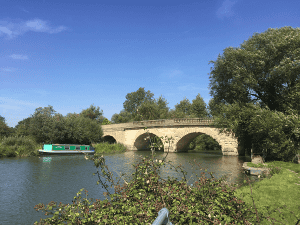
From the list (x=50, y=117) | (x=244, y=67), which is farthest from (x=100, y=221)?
(x=50, y=117)

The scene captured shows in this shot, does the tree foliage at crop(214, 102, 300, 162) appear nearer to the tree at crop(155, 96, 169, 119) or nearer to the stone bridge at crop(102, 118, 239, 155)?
the stone bridge at crop(102, 118, 239, 155)

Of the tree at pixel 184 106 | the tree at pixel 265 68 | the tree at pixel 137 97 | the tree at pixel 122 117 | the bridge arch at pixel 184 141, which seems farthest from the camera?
the tree at pixel 137 97

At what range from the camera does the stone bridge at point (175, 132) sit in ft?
86.5

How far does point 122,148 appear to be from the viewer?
1323 inches

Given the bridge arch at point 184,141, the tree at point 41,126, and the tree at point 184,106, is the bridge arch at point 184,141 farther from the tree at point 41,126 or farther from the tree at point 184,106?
the tree at point 184,106

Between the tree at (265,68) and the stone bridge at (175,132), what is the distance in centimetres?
508

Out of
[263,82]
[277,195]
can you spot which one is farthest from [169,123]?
[277,195]

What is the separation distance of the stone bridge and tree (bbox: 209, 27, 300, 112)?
5081mm

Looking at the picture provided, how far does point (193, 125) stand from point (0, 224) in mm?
24234

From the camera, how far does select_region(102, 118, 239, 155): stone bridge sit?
26375 millimetres

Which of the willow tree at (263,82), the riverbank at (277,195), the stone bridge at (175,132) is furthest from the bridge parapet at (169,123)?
the riverbank at (277,195)

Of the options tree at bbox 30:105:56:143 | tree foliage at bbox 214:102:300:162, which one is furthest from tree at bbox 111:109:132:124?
tree foliage at bbox 214:102:300:162

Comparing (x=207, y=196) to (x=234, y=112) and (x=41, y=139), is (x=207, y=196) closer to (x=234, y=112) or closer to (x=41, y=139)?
(x=234, y=112)

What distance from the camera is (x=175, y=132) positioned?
99.7ft
